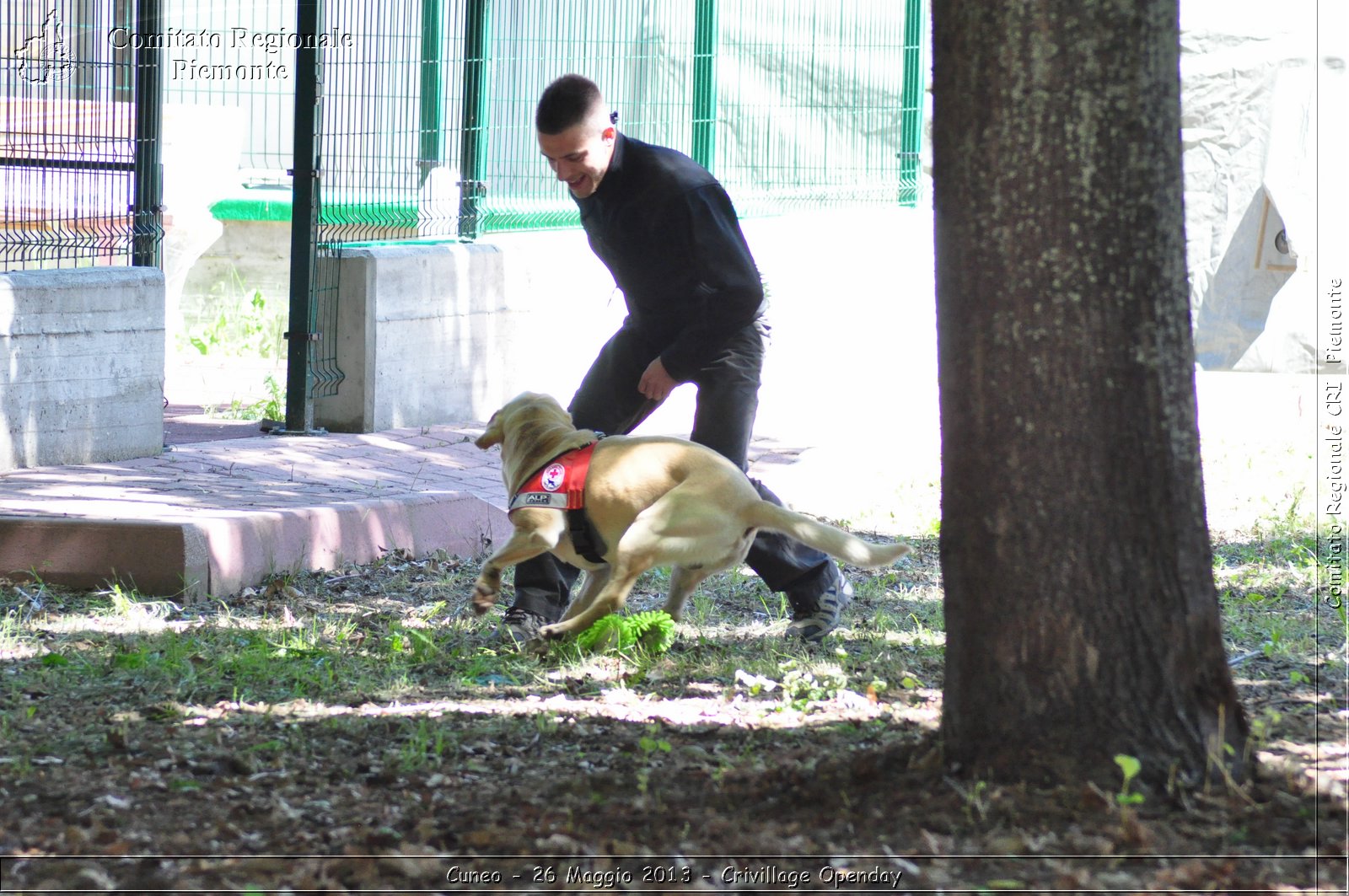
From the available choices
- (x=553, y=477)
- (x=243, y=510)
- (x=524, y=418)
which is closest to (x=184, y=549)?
(x=243, y=510)

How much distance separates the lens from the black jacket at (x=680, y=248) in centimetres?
545

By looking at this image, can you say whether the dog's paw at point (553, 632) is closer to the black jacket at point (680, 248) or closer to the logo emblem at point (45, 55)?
the black jacket at point (680, 248)

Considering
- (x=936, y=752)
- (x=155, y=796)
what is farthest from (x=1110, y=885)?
(x=155, y=796)

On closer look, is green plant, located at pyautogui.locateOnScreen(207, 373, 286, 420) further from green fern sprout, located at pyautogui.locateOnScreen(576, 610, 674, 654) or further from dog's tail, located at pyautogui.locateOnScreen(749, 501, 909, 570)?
dog's tail, located at pyautogui.locateOnScreen(749, 501, 909, 570)

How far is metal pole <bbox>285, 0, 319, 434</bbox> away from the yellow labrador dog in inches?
179

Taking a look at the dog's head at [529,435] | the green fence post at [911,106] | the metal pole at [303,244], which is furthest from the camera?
the green fence post at [911,106]

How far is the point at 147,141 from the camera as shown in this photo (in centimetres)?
830

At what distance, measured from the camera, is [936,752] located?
344 centimetres

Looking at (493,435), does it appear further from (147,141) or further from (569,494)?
(147,141)

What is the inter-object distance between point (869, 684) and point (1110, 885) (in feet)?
6.11

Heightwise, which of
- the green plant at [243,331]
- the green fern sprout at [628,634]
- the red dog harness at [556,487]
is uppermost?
the green plant at [243,331]

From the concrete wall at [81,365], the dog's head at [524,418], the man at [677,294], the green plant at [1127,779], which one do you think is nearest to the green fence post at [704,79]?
the concrete wall at [81,365]

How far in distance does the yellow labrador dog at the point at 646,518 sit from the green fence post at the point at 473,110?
18.9ft

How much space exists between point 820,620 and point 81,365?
15.6 feet
